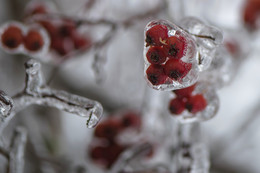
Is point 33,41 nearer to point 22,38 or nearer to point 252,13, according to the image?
point 22,38

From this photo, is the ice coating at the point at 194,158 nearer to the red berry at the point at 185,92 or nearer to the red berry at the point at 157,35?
the red berry at the point at 185,92

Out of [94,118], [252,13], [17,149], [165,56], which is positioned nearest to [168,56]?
[165,56]

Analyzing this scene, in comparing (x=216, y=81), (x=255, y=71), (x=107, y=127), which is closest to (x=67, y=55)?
(x=107, y=127)

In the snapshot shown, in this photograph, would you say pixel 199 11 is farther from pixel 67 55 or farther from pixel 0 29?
pixel 0 29

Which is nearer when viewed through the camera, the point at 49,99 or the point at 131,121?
the point at 49,99

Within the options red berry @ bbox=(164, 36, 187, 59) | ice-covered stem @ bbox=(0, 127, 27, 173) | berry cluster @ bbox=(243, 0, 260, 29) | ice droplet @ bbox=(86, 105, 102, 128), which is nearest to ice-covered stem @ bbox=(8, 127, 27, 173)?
ice-covered stem @ bbox=(0, 127, 27, 173)

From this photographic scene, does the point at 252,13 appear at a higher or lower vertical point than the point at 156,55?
higher
